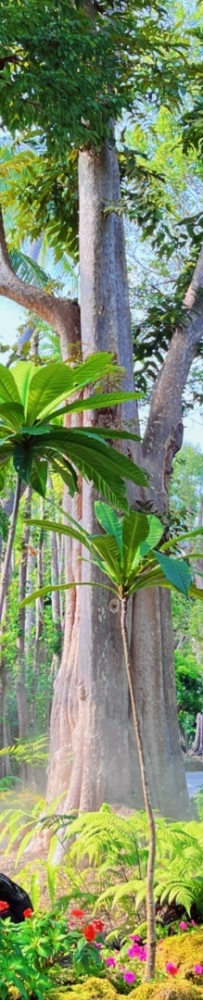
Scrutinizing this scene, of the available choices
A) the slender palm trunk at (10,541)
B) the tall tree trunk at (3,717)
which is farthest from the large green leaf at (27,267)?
the slender palm trunk at (10,541)

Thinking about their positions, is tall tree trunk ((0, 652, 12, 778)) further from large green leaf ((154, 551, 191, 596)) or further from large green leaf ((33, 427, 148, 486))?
large green leaf ((154, 551, 191, 596))

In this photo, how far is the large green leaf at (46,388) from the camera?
169 cm

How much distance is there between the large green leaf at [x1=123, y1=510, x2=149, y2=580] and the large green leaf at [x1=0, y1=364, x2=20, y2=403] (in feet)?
1.08

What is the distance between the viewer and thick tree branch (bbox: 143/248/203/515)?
4320 mm

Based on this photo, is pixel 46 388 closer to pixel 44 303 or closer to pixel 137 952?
pixel 137 952

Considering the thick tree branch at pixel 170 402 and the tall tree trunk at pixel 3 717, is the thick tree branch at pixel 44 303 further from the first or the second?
the tall tree trunk at pixel 3 717

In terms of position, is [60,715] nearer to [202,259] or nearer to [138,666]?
[138,666]

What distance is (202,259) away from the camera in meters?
4.59

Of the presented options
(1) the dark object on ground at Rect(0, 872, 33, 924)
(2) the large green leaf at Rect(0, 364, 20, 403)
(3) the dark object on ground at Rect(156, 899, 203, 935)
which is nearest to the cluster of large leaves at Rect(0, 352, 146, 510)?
(2) the large green leaf at Rect(0, 364, 20, 403)

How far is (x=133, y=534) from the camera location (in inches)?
62.7

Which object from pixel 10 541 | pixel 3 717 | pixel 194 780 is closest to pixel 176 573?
pixel 10 541

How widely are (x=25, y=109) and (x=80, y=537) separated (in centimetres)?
244

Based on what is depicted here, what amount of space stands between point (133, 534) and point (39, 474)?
0.40m

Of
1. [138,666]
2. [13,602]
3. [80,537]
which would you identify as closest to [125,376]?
[138,666]
